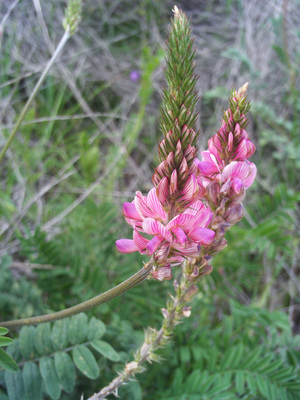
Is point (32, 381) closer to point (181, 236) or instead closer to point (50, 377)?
point (50, 377)

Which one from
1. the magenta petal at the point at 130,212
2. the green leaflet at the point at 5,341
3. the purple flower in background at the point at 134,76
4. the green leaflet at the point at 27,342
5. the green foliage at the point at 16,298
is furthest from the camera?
the purple flower in background at the point at 134,76

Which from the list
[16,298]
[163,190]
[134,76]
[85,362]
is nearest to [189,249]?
[163,190]

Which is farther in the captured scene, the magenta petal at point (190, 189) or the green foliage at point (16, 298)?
the green foliage at point (16, 298)

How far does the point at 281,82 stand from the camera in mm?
3803

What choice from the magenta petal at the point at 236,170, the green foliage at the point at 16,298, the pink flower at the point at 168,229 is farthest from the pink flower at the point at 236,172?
the green foliage at the point at 16,298

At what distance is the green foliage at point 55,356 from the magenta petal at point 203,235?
592 mm

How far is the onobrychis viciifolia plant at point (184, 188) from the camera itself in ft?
2.57

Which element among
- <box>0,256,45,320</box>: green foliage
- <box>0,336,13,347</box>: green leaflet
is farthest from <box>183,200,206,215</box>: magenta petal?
<box>0,256,45,320</box>: green foliage

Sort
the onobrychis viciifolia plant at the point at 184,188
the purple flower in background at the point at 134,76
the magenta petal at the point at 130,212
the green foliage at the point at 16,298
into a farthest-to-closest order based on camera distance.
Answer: the purple flower in background at the point at 134,76 < the green foliage at the point at 16,298 < the magenta petal at the point at 130,212 < the onobrychis viciifolia plant at the point at 184,188

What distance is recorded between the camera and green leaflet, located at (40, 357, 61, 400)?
3.84 ft

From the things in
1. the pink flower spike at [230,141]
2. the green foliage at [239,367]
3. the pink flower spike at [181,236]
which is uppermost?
the pink flower spike at [230,141]

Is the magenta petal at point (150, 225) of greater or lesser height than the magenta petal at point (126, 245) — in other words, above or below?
above

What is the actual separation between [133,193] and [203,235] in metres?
2.31

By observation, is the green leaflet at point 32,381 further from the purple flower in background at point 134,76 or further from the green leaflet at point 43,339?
the purple flower in background at point 134,76
